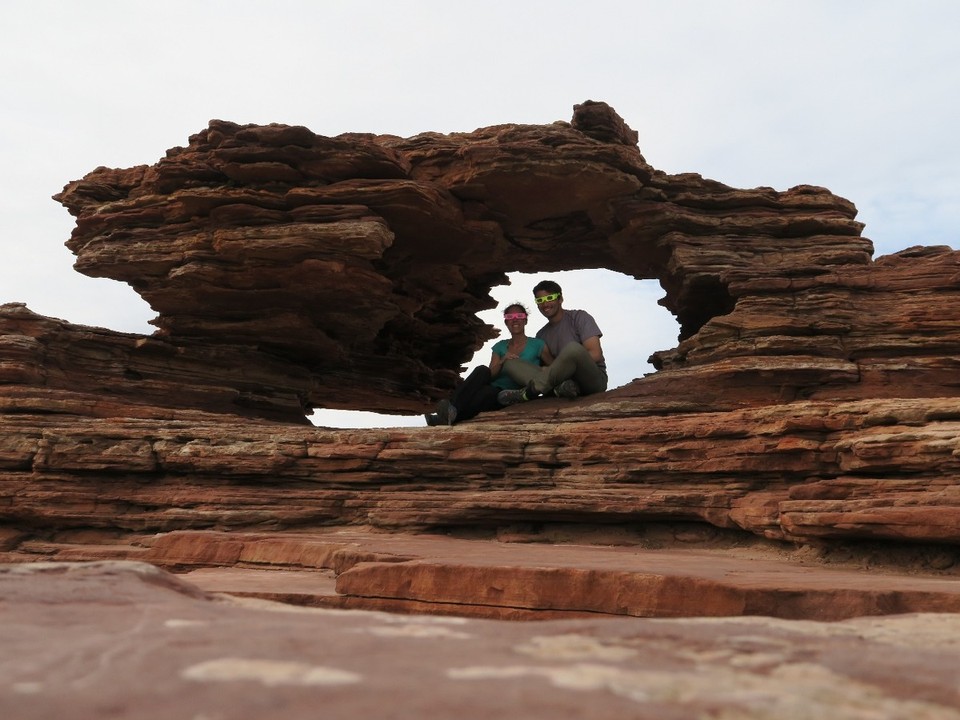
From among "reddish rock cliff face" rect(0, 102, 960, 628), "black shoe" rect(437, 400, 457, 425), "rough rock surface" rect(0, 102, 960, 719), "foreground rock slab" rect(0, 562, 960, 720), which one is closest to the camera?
"foreground rock slab" rect(0, 562, 960, 720)

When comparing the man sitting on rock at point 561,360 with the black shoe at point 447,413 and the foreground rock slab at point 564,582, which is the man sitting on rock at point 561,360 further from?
the foreground rock slab at point 564,582

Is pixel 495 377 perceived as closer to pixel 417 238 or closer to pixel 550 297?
pixel 550 297

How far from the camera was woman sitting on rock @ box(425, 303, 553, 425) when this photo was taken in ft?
47.7

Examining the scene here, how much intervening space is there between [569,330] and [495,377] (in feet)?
5.16

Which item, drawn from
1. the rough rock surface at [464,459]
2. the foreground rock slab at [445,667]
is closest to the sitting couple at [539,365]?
the rough rock surface at [464,459]

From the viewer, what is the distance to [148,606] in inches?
147

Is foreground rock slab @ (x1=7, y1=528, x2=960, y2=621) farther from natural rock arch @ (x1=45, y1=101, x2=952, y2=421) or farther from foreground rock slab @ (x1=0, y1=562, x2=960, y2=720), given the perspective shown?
natural rock arch @ (x1=45, y1=101, x2=952, y2=421)

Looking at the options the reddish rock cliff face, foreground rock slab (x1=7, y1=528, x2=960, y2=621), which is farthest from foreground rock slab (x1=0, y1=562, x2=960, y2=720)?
the reddish rock cliff face

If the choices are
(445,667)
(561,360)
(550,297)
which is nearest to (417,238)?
(550,297)

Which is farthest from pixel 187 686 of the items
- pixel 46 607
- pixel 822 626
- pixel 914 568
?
pixel 914 568

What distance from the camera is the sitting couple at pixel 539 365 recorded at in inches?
558

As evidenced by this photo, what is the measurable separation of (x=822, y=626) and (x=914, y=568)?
5.60m

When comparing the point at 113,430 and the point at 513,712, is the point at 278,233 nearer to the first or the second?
the point at 113,430

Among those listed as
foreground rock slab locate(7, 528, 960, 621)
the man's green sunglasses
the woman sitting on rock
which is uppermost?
the man's green sunglasses
